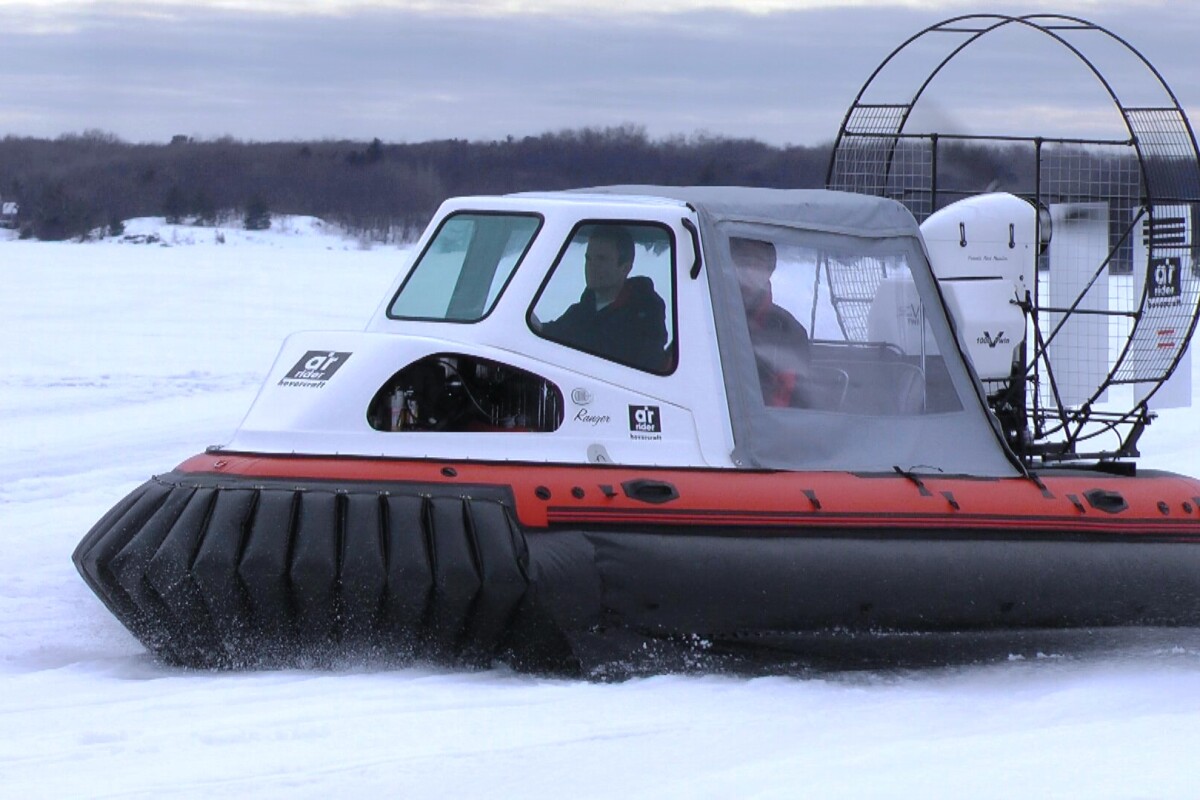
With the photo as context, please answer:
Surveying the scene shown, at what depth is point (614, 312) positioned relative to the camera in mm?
4852

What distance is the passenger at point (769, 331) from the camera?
497 centimetres

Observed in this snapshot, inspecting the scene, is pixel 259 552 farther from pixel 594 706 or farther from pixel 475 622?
pixel 594 706

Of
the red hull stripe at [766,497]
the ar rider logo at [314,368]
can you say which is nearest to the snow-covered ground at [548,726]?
the red hull stripe at [766,497]

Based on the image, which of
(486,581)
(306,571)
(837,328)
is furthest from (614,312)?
(306,571)

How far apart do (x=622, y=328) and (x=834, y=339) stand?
2.60ft

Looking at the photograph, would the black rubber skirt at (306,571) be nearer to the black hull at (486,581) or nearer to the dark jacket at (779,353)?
the black hull at (486,581)

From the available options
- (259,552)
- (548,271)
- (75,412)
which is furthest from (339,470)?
(75,412)

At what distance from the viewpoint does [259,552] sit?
14.0 feet

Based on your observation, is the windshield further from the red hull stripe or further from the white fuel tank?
the white fuel tank

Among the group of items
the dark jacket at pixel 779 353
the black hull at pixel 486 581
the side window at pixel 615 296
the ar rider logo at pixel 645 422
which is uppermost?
the side window at pixel 615 296

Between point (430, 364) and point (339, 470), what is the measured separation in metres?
0.44

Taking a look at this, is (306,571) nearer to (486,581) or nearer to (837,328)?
(486,581)

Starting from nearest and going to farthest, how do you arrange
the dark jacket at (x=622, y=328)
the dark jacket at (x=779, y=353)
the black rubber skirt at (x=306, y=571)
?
1. the black rubber skirt at (x=306, y=571)
2. the dark jacket at (x=622, y=328)
3. the dark jacket at (x=779, y=353)

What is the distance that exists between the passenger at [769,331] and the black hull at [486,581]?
0.48 meters
